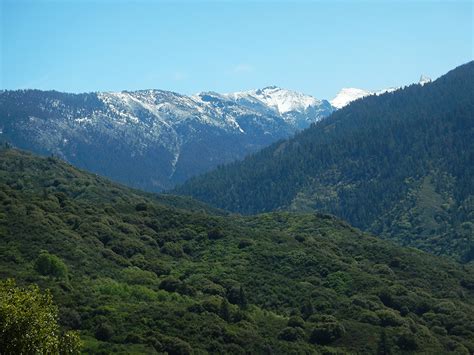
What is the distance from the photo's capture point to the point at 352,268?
423 ft

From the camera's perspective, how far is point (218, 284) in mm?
113312

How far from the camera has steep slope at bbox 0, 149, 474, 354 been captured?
9000cm

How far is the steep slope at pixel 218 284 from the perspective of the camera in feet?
295

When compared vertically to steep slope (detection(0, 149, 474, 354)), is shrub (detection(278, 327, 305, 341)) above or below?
below

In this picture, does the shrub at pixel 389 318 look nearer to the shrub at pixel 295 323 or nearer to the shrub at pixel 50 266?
the shrub at pixel 295 323

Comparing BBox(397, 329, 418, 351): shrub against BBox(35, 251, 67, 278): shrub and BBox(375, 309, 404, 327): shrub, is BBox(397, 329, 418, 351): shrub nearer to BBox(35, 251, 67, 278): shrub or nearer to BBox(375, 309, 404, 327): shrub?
BBox(375, 309, 404, 327): shrub

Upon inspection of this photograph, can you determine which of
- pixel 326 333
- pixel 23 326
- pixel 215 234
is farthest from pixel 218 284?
pixel 23 326

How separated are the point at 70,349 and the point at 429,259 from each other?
12071 cm

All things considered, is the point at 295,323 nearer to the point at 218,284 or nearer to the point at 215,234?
the point at 218,284

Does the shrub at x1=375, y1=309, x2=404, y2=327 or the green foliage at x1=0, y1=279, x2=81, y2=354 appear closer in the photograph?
the green foliage at x1=0, y1=279, x2=81, y2=354

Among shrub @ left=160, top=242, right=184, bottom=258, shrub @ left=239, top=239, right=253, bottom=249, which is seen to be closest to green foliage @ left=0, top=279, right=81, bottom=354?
shrub @ left=160, top=242, right=184, bottom=258

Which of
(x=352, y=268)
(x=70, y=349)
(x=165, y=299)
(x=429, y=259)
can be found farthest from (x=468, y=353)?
(x=70, y=349)

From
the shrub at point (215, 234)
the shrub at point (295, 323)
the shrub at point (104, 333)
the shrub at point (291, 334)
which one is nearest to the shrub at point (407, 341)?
the shrub at point (295, 323)

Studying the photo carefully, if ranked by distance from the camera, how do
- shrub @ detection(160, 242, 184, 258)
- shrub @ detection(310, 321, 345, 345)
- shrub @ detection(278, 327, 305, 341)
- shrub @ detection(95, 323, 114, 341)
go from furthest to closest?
shrub @ detection(160, 242, 184, 258) < shrub @ detection(310, 321, 345, 345) < shrub @ detection(278, 327, 305, 341) < shrub @ detection(95, 323, 114, 341)
